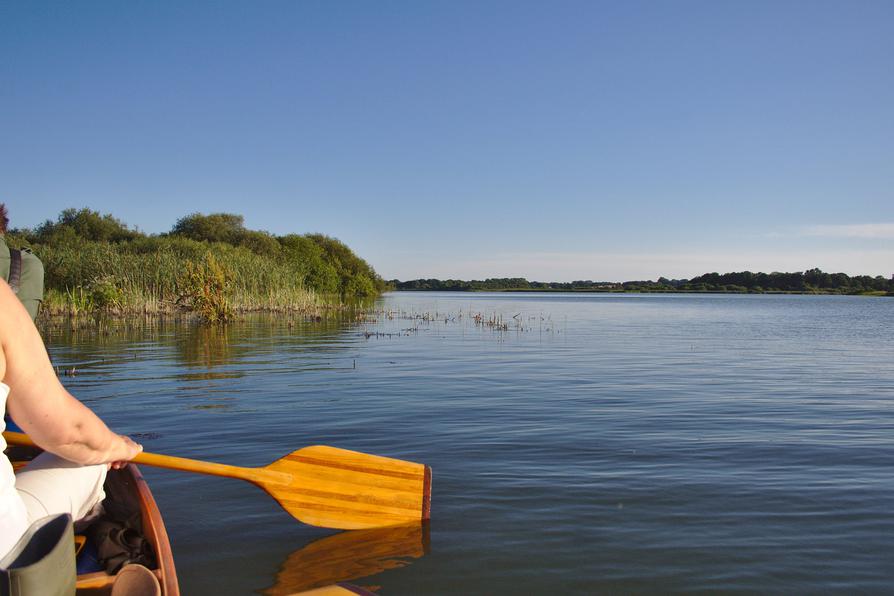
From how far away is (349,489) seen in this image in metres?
4.50

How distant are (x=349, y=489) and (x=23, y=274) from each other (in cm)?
228

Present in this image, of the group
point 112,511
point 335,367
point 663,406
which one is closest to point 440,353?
point 335,367

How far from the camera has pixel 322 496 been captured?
175 inches

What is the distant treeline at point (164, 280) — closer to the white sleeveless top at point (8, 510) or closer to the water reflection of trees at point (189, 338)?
the water reflection of trees at point (189, 338)

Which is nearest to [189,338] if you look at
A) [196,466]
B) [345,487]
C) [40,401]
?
[345,487]

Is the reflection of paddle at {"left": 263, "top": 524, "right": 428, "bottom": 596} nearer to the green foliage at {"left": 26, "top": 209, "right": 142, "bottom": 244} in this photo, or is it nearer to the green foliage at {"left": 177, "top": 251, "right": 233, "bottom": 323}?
the green foliage at {"left": 177, "top": 251, "right": 233, "bottom": 323}

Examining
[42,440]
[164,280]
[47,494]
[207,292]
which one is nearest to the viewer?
[42,440]

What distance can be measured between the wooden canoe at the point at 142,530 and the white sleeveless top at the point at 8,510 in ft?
1.67

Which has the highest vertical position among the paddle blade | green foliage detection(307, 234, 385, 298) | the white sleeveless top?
green foliage detection(307, 234, 385, 298)

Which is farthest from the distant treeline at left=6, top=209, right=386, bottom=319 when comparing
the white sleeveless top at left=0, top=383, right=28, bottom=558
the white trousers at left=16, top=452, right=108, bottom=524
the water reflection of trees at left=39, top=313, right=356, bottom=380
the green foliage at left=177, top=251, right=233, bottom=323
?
the white sleeveless top at left=0, top=383, right=28, bottom=558

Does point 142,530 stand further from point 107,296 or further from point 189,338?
point 107,296

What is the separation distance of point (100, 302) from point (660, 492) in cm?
2196

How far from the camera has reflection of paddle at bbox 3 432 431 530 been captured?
433 cm

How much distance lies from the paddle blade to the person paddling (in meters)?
1.30
